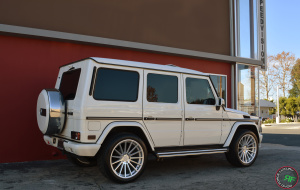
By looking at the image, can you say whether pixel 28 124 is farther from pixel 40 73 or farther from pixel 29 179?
pixel 29 179

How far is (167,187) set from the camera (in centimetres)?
464

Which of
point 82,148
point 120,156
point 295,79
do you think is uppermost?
point 295,79

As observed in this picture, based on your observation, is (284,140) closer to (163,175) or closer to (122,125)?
(163,175)

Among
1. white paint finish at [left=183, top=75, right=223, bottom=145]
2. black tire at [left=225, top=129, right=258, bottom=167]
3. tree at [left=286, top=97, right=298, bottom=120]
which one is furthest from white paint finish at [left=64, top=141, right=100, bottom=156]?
tree at [left=286, top=97, right=298, bottom=120]

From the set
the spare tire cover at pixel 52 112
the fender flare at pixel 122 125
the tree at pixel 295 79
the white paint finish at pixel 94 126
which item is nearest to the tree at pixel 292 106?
the tree at pixel 295 79

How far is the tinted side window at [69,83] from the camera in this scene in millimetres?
4859

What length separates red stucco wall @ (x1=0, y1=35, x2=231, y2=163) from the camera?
638 centimetres

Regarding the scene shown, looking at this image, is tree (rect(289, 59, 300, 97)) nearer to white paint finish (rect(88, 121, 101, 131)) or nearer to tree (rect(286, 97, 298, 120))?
tree (rect(286, 97, 298, 120))

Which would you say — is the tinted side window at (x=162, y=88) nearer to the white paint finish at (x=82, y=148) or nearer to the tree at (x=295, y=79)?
the white paint finish at (x=82, y=148)

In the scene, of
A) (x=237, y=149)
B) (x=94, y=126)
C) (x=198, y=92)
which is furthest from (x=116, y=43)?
(x=237, y=149)

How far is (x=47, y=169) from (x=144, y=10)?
526 cm

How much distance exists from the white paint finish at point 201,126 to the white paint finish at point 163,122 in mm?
194

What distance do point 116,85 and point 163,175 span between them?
6.81 ft

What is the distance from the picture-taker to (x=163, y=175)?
18.0 feet
